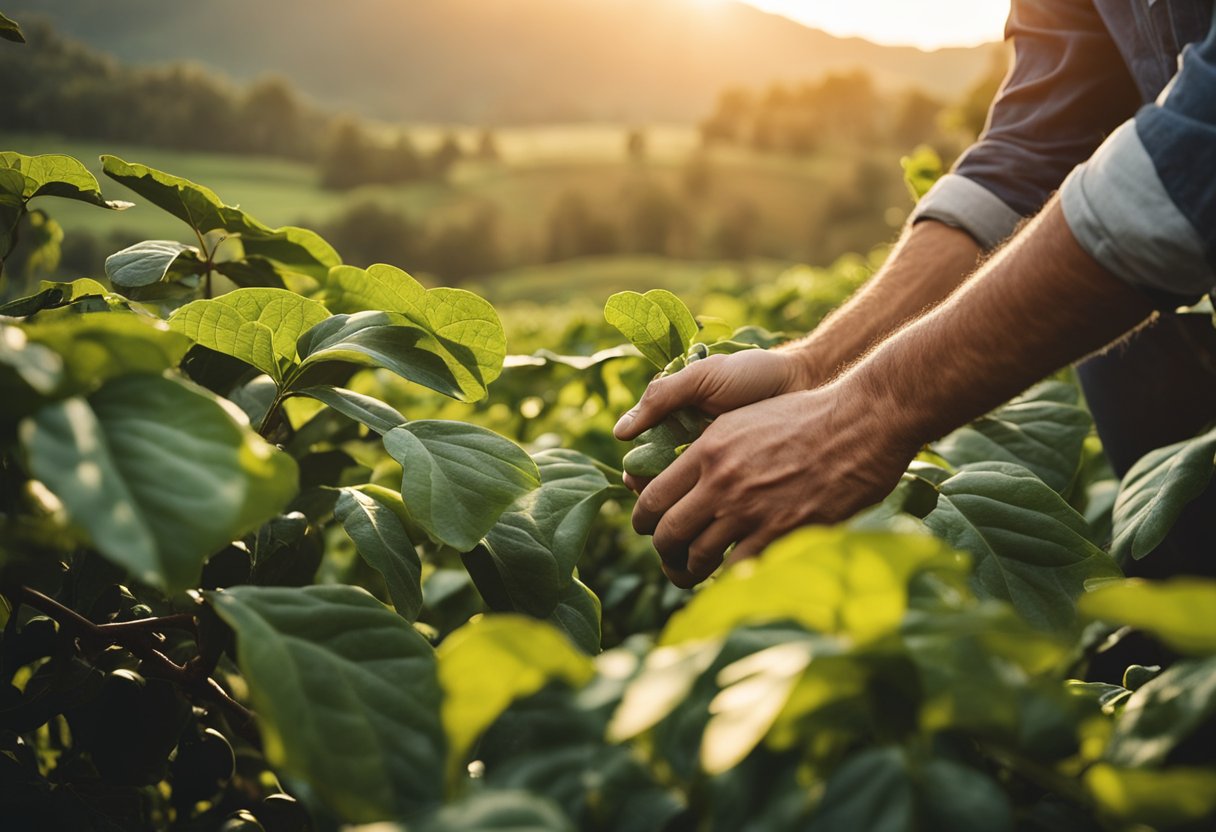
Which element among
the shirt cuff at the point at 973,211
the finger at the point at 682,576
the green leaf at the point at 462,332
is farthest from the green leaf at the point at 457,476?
the shirt cuff at the point at 973,211

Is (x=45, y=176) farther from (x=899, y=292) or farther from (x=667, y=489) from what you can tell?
(x=899, y=292)

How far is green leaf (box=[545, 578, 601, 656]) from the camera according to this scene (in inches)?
34.0

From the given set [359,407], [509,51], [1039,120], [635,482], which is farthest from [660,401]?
[509,51]

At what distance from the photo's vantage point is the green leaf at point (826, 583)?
0.40 metres

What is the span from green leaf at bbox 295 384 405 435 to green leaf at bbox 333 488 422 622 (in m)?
0.08

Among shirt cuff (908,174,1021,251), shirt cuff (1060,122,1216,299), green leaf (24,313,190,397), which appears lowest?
green leaf (24,313,190,397)

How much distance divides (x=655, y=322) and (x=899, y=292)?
64cm

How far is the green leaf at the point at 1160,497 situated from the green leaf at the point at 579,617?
0.56m

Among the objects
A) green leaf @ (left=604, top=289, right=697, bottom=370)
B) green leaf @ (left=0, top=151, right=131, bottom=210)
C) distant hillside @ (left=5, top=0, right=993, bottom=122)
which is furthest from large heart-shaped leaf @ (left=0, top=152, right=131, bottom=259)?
distant hillside @ (left=5, top=0, right=993, bottom=122)

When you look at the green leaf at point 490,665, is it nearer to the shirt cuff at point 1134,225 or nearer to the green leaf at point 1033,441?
the shirt cuff at point 1134,225

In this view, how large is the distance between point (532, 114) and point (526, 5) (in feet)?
94.6

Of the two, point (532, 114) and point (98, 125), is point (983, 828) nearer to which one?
point (98, 125)

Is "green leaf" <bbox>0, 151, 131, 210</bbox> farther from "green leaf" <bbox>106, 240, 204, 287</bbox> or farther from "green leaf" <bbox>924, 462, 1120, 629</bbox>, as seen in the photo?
"green leaf" <bbox>924, 462, 1120, 629</bbox>

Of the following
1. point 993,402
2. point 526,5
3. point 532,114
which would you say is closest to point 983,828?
point 993,402
